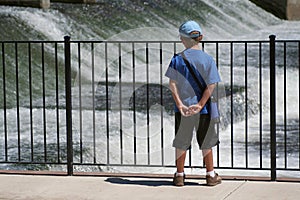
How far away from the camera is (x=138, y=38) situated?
23312 millimetres

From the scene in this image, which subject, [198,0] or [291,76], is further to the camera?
[198,0]

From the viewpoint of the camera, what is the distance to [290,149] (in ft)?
46.0

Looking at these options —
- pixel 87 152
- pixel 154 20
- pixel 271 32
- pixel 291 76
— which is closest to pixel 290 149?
pixel 87 152

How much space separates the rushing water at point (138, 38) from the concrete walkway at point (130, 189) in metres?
0.85

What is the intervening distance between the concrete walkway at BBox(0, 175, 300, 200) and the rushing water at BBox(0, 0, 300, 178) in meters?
0.85

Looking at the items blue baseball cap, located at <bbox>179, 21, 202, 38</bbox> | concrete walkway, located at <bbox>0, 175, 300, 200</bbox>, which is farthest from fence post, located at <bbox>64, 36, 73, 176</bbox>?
blue baseball cap, located at <bbox>179, 21, 202, 38</bbox>

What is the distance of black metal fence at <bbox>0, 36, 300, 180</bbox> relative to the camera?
962 centimetres

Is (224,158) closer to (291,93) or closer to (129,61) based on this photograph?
(291,93)

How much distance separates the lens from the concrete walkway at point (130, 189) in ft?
26.8

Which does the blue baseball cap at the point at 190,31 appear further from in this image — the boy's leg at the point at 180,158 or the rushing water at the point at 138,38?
the rushing water at the point at 138,38

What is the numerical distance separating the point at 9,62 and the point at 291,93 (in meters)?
6.04

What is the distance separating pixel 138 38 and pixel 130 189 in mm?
14991

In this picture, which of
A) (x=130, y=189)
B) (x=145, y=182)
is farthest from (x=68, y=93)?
(x=130, y=189)

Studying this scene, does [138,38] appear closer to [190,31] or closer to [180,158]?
[180,158]
